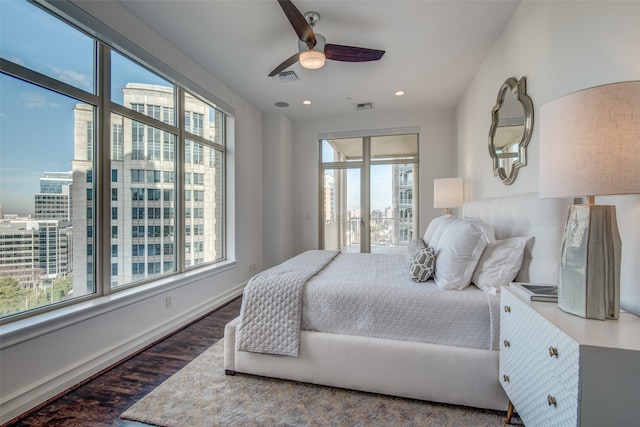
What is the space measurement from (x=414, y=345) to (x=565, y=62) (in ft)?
6.10

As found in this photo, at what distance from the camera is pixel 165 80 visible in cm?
277

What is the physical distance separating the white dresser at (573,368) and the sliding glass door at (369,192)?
141 inches

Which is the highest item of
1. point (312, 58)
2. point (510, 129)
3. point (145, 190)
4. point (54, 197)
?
point (312, 58)

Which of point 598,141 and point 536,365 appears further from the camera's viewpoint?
point 536,365

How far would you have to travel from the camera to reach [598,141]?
0.90 m

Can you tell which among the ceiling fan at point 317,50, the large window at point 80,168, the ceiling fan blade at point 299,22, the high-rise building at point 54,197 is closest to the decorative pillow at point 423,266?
the ceiling fan at point 317,50

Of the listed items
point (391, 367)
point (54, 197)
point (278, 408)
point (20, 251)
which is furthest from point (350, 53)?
point (20, 251)

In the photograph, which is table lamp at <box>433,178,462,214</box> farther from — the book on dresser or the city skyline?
the city skyline

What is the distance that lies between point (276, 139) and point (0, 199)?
339 centimetres

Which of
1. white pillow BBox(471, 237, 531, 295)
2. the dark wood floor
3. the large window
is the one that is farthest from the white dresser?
the large window

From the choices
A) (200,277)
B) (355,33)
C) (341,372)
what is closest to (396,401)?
(341,372)

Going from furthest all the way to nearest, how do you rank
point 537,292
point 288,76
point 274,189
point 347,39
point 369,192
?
point 369,192, point 274,189, point 288,76, point 347,39, point 537,292

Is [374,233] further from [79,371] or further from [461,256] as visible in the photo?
[79,371]

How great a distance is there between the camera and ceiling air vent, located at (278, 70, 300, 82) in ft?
10.1
